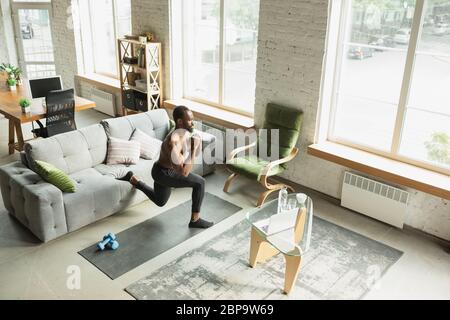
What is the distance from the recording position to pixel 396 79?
191 inches

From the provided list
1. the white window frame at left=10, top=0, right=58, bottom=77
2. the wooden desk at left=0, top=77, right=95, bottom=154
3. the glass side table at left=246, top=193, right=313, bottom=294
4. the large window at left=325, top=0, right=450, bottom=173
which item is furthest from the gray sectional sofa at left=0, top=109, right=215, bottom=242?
the white window frame at left=10, top=0, right=58, bottom=77

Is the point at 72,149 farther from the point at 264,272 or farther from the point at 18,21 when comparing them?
the point at 18,21

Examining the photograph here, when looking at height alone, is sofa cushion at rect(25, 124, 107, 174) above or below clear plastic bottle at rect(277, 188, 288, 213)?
A: above

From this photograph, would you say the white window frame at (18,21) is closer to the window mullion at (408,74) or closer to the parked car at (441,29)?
the window mullion at (408,74)

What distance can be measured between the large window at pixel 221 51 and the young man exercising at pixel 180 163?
6.71 ft

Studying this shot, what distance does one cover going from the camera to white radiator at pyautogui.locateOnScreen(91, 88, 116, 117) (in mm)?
8438

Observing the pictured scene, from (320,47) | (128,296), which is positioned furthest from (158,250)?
(320,47)

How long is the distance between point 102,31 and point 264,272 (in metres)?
6.46

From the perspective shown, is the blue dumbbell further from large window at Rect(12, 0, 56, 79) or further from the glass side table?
large window at Rect(12, 0, 56, 79)

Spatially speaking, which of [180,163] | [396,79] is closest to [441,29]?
[396,79]

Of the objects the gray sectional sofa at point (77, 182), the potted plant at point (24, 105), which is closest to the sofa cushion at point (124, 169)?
the gray sectional sofa at point (77, 182)

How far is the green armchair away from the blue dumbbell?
1737 millimetres

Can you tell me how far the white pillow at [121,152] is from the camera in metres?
5.33

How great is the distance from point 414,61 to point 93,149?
12.4ft
